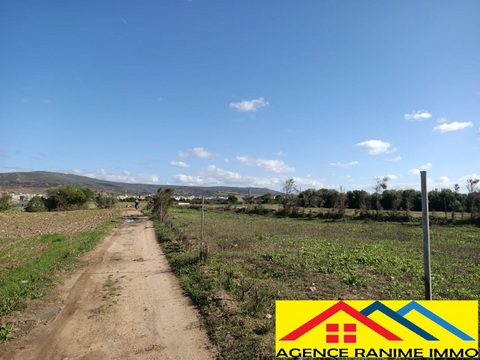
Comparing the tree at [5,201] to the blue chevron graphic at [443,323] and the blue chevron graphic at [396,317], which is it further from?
the blue chevron graphic at [443,323]

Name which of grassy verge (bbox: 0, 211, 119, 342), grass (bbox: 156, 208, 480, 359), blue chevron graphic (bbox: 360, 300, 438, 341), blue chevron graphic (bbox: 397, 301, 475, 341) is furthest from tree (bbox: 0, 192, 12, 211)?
blue chevron graphic (bbox: 397, 301, 475, 341)

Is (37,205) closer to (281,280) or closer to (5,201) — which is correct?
(5,201)

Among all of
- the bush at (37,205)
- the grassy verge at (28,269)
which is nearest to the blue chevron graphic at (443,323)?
the grassy verge at (28,269)

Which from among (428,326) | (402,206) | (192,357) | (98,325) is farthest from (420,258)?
(402,206)

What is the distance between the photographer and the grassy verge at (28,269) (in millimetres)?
7703

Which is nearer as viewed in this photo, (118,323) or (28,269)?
(118,323)

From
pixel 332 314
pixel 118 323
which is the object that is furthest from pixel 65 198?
pixel 332 314

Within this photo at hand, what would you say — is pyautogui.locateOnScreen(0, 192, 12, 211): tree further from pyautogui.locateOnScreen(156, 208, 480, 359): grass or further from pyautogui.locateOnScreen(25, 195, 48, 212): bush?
pyautogui.locateOnScreen(156, 208, 480, 359): grass

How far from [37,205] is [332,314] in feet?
218

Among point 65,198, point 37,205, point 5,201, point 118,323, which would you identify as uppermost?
point 65,198

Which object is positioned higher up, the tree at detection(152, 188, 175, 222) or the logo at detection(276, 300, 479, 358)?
the tree at detection(152, 188, 175, 222)

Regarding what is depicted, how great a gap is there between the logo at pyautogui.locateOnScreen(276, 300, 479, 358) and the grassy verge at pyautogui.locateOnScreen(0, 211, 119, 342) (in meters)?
5.56

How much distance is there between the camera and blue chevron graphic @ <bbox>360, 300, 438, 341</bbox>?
4.05 m

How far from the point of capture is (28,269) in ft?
37.1
